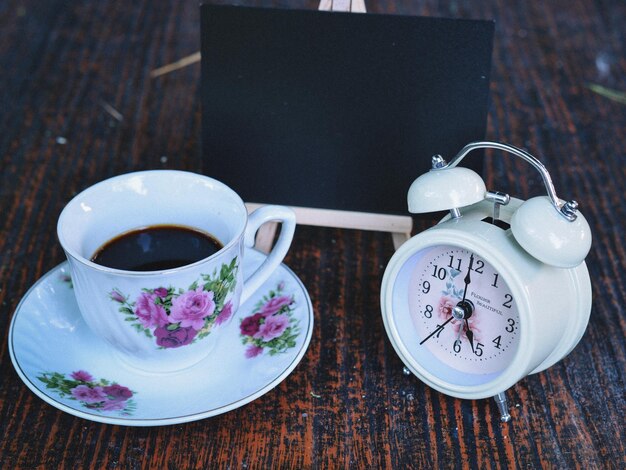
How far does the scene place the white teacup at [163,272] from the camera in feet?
2.06

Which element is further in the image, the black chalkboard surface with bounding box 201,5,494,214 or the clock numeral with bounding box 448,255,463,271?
the black chalkboard surface with bounding box 201,5,494,214

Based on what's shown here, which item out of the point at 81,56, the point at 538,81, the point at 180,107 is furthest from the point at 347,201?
the point at 81,56

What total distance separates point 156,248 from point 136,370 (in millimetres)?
123

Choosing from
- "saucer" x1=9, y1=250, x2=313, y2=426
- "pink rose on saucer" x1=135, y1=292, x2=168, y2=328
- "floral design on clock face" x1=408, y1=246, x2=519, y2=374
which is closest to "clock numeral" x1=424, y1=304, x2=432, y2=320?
"floral design on clock face" x1=408, y1=246, x2=519, y2=374

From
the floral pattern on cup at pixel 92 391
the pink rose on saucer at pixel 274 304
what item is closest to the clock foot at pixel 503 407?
the pink rose on saucer at pixel 274 304

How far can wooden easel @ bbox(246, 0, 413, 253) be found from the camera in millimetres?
857

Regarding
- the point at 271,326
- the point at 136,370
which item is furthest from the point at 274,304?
the point at 136,370

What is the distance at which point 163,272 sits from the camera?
611mm

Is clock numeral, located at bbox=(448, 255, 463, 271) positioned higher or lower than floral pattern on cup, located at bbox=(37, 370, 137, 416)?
higher

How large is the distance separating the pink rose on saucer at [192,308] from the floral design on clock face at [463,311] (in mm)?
195

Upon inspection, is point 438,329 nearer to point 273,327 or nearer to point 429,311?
point 429,311

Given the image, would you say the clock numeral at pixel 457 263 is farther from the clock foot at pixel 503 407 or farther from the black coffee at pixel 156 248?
the black coffee at pixel 156 248

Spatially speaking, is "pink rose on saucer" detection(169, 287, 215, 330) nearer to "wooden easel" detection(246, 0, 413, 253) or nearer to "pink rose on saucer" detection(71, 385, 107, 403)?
"pink rose on saucer" detection(71, 385, 107, 403)

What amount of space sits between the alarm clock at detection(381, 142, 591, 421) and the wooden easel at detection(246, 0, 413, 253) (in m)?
0.16
